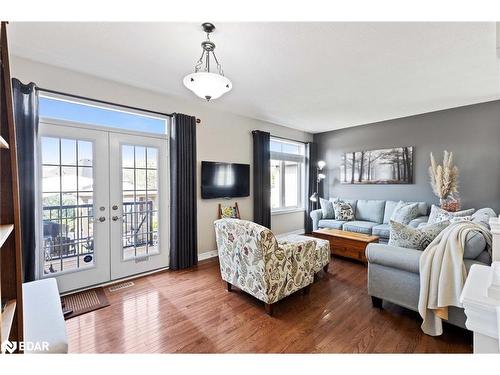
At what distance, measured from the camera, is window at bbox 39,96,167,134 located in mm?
2535

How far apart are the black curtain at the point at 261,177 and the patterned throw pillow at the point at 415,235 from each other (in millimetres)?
2634

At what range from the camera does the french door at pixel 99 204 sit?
100 inches

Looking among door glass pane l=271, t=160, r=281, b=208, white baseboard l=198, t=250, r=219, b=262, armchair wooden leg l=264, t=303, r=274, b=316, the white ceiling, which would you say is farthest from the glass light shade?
door glass pane l=271, t=160, r=281, b=208

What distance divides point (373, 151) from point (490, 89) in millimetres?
1964

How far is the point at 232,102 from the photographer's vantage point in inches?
144

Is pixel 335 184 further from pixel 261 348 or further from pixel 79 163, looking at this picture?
pixel 79 163

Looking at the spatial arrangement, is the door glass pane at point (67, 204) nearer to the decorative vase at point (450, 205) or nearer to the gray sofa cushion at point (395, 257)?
the gray sofa cushion at point (395, 257)

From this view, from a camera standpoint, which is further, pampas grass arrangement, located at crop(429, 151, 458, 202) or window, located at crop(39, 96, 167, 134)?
pampas grass arrangement, located at crop(429, 151, 458, 202)

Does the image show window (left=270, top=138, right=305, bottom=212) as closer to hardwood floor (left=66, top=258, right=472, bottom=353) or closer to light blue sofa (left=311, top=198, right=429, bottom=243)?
light blue sofa (left=311, top=198, right=429, bottom=243)

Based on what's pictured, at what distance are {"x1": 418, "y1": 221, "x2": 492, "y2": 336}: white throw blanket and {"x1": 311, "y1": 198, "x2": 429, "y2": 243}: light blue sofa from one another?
7.22 feet

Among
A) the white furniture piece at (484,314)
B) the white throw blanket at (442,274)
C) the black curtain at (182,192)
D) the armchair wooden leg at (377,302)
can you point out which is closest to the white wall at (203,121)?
the black curtain at (182,192)

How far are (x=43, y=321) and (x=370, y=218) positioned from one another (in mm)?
4983
